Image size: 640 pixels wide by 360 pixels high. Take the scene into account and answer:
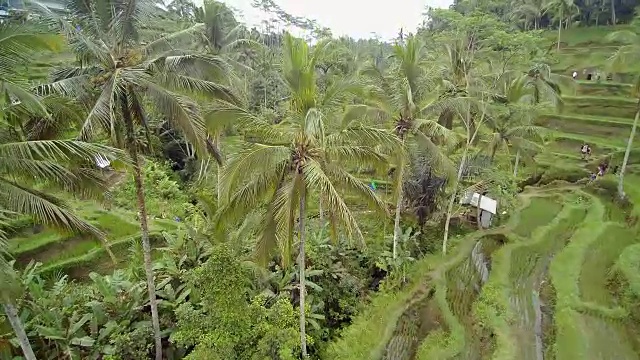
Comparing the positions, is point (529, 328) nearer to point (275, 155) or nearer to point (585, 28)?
point (275, 155)

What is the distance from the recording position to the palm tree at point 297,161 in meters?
7.93

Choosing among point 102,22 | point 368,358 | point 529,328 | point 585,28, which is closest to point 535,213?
point 529,328

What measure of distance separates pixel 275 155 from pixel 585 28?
51.9 m

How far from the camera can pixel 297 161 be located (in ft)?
27.9

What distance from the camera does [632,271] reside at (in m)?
13.8

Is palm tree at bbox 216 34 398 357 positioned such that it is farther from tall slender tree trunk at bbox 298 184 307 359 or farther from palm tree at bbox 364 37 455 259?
palm tree at bbox 364 37 455 259

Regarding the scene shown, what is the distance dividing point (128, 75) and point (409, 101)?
8296 mm

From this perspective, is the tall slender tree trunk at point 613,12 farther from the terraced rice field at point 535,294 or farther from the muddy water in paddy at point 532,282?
the muddy water in paddy at point 532,282

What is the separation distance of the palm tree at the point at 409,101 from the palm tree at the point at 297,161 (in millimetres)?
4460

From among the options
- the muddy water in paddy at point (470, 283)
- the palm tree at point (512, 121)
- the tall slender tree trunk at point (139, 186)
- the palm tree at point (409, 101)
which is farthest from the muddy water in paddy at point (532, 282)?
the tall slender tree trunk at point (139, 186)

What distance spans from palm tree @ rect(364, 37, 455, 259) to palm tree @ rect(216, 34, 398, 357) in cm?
446

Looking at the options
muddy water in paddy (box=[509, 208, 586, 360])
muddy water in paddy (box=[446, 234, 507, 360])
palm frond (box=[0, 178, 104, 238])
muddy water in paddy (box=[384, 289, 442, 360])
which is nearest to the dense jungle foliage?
palm frond (box=[0, 178, 104, 238])

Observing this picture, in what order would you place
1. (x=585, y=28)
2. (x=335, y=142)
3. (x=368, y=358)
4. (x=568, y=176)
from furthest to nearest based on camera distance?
(x=585, y=28), (x=568, y=176), (x=368, y=358), (x=335, y=142)

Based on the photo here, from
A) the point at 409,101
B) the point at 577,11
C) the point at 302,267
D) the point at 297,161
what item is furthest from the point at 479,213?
the point at 577,11
